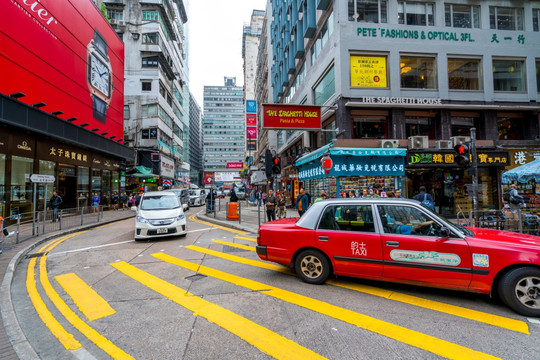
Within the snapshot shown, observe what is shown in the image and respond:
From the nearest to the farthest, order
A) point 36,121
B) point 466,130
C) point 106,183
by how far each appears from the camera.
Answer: point 36,121
point 466,130
point 106,183

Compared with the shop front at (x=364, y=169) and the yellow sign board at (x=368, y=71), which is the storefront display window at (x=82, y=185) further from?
the yellow sign board at (x=368, y=71)

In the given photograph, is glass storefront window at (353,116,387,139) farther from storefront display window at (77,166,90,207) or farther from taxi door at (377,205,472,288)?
storefront display window at (77,166,90,207)

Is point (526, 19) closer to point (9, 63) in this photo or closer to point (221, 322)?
point (221, 322)

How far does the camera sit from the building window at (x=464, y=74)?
52.3 feet

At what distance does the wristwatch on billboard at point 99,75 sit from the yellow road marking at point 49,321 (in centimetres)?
1980

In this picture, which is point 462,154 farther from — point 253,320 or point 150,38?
point 150,38

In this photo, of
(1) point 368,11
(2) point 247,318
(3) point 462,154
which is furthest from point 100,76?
(3) point 462,154

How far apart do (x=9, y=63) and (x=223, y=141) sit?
116253mm

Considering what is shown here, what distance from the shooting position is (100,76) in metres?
21.4

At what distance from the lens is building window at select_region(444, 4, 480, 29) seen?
16.0 m

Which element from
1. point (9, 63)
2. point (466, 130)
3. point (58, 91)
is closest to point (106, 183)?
point (58, 91)

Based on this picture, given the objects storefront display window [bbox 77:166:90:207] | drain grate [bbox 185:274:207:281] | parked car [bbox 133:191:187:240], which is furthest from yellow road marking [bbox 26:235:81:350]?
storefront display window [bbox 77:166:90:207]

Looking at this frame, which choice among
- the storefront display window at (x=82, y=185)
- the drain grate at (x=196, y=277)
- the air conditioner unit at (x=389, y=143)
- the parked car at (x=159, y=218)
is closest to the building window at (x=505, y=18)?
the air conditioner unit at (x=389, y=143)

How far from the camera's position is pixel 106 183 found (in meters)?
23.9
